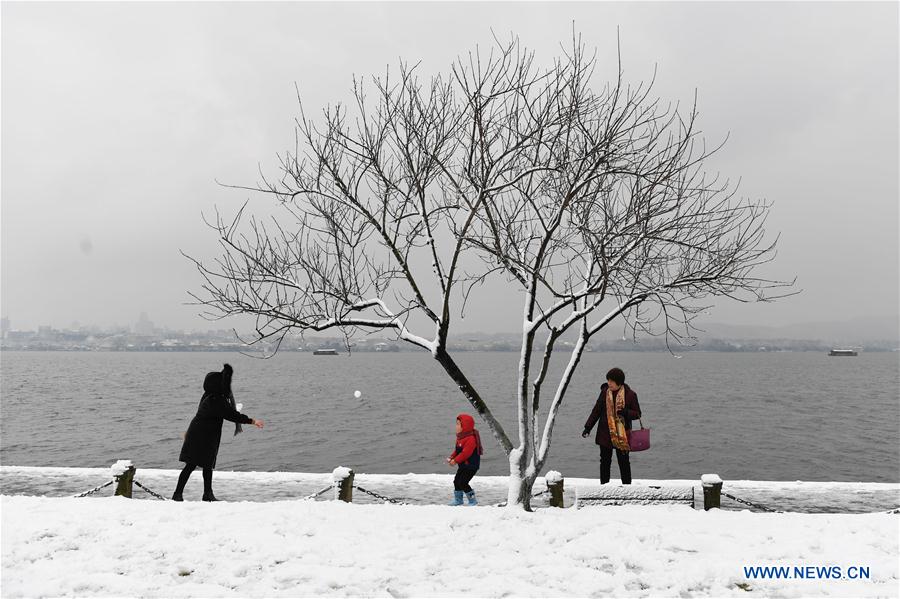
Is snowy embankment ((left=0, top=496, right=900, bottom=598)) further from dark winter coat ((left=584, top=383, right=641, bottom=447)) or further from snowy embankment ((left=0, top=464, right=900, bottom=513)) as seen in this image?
snowy embankment ((left=0, top=464, right=900, bottom=513))

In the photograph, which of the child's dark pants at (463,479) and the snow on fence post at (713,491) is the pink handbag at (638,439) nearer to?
the snow on fence post at (713,491)

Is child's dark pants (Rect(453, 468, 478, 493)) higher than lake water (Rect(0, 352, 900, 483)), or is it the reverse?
child's dark pants (Rect(453, 468, 478, 493))

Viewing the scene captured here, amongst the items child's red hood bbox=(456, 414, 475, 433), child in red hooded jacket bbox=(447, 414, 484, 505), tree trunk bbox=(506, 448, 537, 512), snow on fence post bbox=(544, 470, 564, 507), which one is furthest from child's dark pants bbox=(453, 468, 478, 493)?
tree trunk bbox=(506, 448, 537, 512)

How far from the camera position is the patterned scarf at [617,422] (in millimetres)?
8000

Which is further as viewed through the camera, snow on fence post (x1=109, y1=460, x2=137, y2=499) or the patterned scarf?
snow on fence post (x1=109, y1=460, x2=137, y2=499)

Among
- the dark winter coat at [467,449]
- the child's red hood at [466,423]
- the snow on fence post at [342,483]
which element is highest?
the child's red hood at [466,423]

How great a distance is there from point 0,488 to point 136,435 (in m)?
22.2

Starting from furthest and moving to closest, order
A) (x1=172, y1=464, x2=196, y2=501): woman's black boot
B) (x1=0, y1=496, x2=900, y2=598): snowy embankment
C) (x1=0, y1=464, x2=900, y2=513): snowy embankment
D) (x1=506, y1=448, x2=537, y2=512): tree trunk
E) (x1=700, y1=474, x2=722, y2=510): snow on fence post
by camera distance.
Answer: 1. (x1=0, y1=464, x2=900, y2=513): snowy embankment
2. (x1=700, y1=474, x2=722, y2=510): snow on fence post
3. (x1=172, y1=464, x2=196, y2=501): woman's black boot
4. (x1=506, y1=448, x2=537, y2=512): tree trunk
5. (x1=0, y1=496, x2=900, y2=598): snowy embankment

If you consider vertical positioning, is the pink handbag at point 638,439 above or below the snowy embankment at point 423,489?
above

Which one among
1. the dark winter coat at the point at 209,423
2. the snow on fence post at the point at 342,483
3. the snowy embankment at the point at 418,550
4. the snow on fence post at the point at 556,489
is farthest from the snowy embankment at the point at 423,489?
the snowy embankment at the point at 418,550

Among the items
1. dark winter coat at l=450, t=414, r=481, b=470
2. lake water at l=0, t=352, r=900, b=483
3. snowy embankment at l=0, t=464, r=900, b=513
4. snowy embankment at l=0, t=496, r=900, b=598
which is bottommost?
lake water at l=0, t=352, r=900, b=483

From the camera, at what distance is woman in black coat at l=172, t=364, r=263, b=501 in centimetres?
758

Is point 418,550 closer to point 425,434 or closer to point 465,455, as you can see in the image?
point 465,455

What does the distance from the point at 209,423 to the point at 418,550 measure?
152 inches
